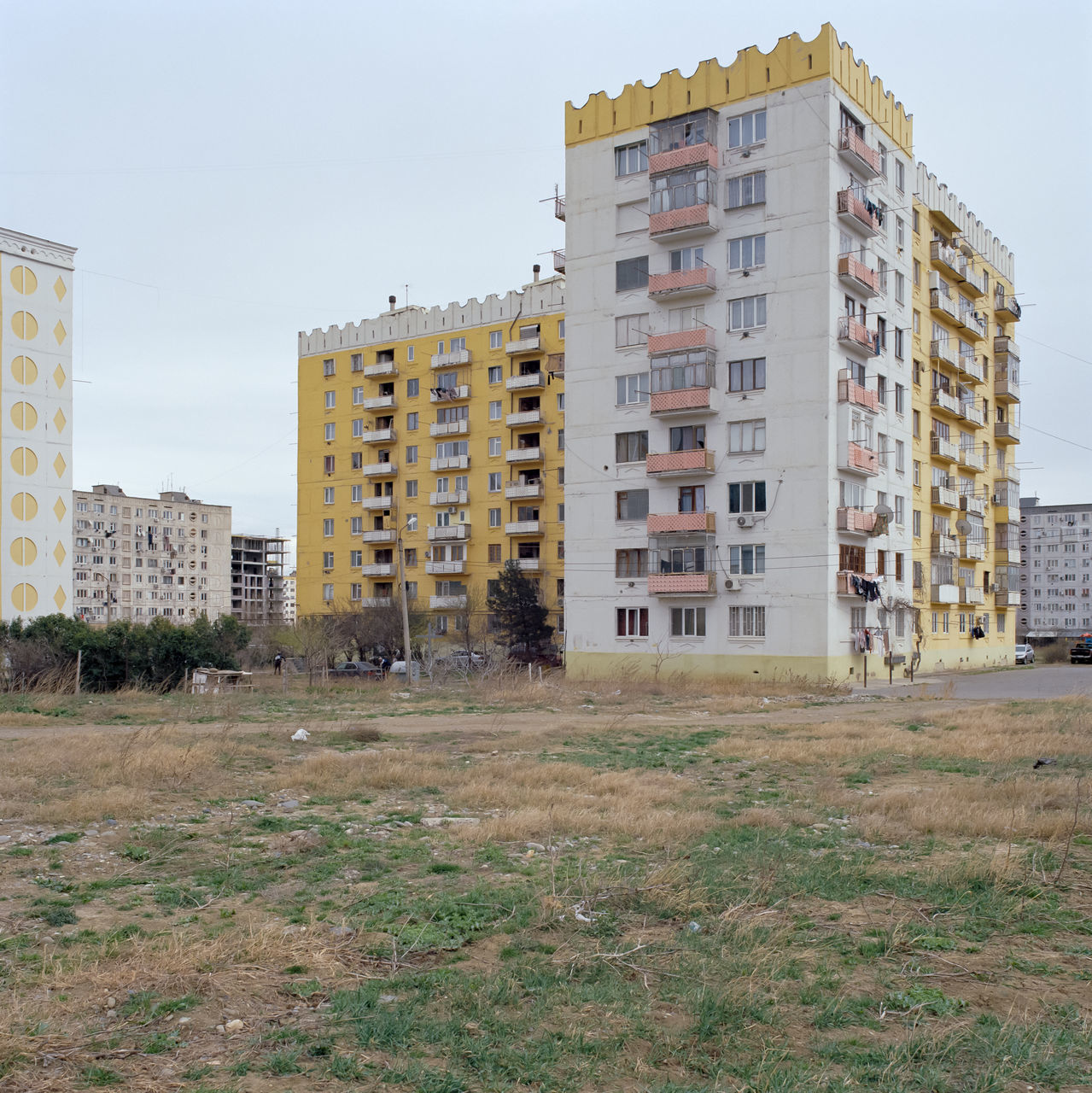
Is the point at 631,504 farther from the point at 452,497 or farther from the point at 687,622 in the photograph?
the point at 452,497

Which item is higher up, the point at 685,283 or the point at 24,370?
the point at 685,283

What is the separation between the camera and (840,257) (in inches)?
1955

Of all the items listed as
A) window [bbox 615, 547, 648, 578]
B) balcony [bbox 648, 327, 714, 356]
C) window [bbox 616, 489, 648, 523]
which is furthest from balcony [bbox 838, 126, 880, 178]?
window [bbox 615, 547, 648, 578]

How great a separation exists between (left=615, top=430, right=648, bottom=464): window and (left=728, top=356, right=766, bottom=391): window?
5.21 m

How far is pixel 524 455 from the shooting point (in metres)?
73.8

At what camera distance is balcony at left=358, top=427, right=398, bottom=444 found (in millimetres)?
79625

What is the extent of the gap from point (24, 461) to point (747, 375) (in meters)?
34.0

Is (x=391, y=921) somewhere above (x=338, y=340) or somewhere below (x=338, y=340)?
below

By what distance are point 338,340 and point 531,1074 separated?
81892 millimetres

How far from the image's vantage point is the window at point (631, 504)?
53.5 m

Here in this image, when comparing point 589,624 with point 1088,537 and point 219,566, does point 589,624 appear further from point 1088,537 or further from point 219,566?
point 1088,537

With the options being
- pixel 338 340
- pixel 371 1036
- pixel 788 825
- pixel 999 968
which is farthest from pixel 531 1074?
pixel 338 340

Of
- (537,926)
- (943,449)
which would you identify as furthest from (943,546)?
(537,926)

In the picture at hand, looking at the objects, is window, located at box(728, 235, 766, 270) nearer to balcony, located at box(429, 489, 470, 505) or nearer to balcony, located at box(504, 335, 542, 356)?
balcony, located at box(504, 335, 542, 356)
